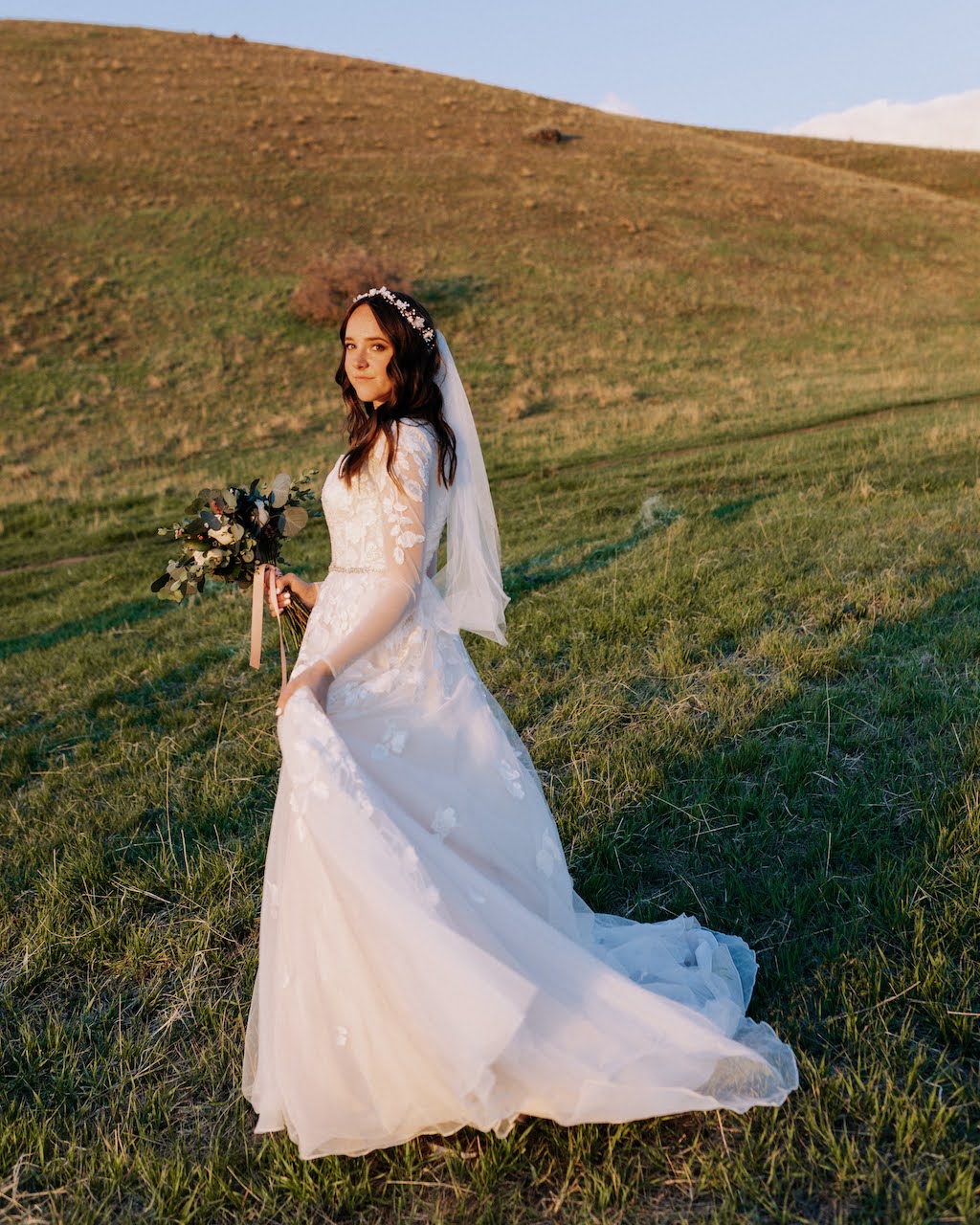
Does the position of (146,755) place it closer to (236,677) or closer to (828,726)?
(236,677)

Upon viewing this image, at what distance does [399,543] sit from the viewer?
3373mm

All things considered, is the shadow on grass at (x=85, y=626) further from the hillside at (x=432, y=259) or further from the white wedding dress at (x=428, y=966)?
the hillside at (x=432, y=259)

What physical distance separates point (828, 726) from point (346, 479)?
3.12m

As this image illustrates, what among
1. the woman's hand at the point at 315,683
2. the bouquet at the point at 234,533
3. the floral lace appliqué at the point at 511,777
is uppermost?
the bouquet at the point at 234,533

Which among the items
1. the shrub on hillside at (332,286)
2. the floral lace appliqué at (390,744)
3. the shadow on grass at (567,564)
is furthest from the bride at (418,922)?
the shrub on hillside at (332,286)

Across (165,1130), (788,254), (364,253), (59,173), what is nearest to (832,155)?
(788,254)

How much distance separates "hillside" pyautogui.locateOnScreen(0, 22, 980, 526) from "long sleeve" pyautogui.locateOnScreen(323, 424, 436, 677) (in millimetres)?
14010

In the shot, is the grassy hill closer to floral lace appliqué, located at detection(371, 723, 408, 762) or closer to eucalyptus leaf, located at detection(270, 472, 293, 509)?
floral lace appliqué, located at detection(371, 723, 408, 762)

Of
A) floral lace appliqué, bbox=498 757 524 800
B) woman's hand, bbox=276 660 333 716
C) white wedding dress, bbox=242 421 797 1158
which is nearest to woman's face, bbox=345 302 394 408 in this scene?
white wedding dress, bbox=242 421 797 1158

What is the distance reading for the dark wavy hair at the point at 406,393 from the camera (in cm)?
352

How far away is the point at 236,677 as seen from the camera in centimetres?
767

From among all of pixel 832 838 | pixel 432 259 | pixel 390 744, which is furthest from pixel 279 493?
pixel 432 259

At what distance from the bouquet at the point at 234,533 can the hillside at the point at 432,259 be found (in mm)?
13567

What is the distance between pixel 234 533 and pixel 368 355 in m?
0.94
